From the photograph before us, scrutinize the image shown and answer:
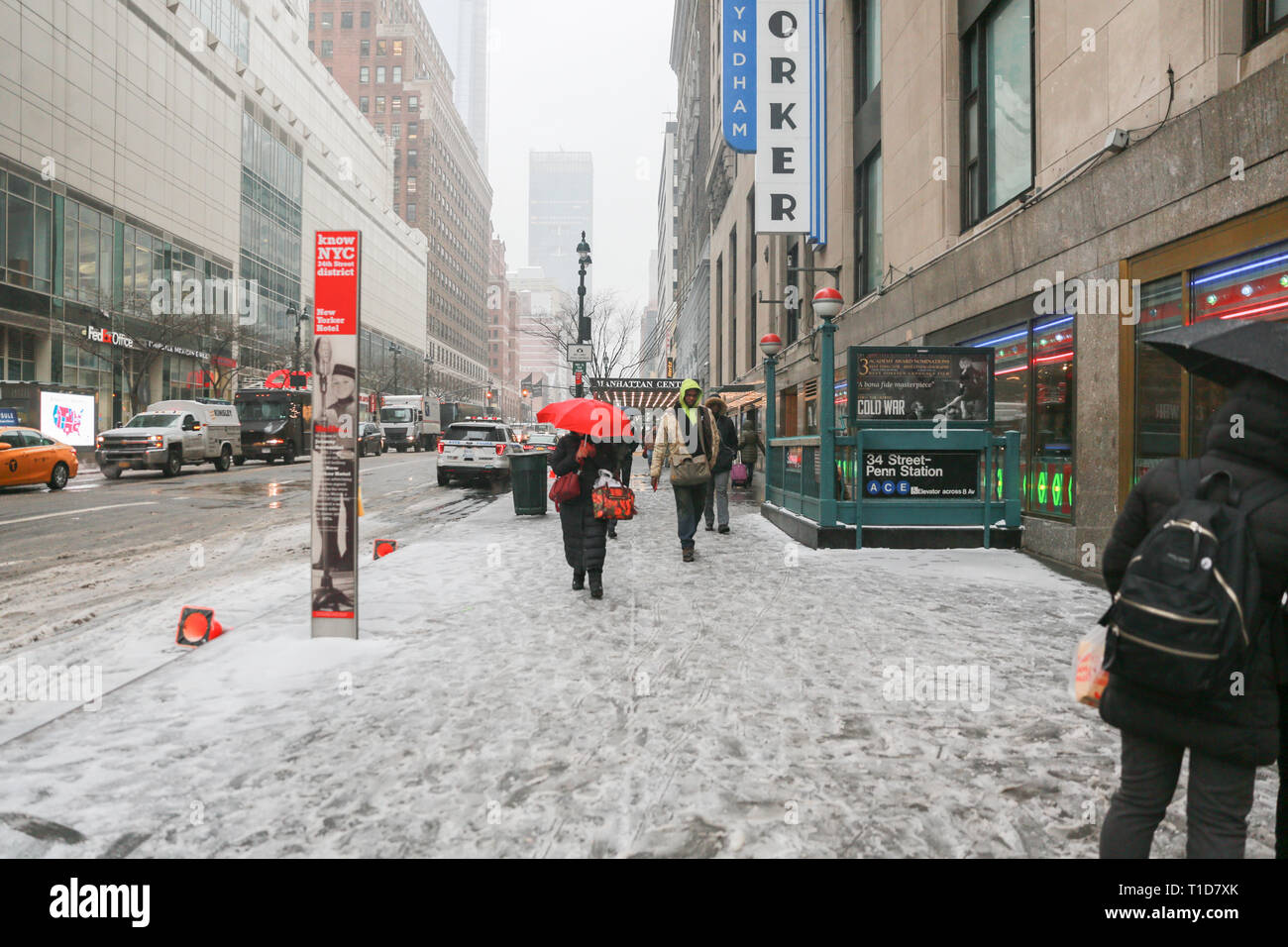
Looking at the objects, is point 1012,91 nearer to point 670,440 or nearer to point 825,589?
point 670,440

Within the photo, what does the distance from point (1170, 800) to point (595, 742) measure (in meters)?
2.37

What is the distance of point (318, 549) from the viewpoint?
17.7 feet

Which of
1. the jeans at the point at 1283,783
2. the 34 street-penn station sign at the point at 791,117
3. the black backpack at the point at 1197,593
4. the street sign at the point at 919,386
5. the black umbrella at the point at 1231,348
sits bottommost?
the jeans at the point at 1283,783

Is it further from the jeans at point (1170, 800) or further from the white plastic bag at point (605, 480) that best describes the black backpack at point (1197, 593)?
the white plastic bag at point (605, 480)

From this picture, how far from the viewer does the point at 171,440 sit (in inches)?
888

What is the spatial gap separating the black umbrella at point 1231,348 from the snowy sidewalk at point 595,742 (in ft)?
5.81

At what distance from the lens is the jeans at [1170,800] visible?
214 cm

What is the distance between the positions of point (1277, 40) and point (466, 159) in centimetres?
13318

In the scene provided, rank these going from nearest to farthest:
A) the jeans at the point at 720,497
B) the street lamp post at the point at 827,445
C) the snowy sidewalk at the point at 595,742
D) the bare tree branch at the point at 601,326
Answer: the snowy sidewalk at the point at 595,742
the street lamp post at the point at 827,445
the jeans at the point at 720,497
the bare tree branch at the point at 601,326

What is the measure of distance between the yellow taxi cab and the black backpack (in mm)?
20992

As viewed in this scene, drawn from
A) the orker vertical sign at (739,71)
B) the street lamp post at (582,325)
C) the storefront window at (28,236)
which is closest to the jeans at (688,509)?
the street lamp post at (582,325)

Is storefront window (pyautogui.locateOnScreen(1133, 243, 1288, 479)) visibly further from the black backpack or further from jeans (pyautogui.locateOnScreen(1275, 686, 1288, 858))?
the black backpack

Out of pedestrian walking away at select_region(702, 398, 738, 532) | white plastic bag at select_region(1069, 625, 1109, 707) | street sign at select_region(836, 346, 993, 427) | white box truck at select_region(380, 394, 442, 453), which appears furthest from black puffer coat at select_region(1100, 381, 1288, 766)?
white box truck at select_region(380, 394, 442, 453)

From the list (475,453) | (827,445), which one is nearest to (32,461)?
(475,453)
